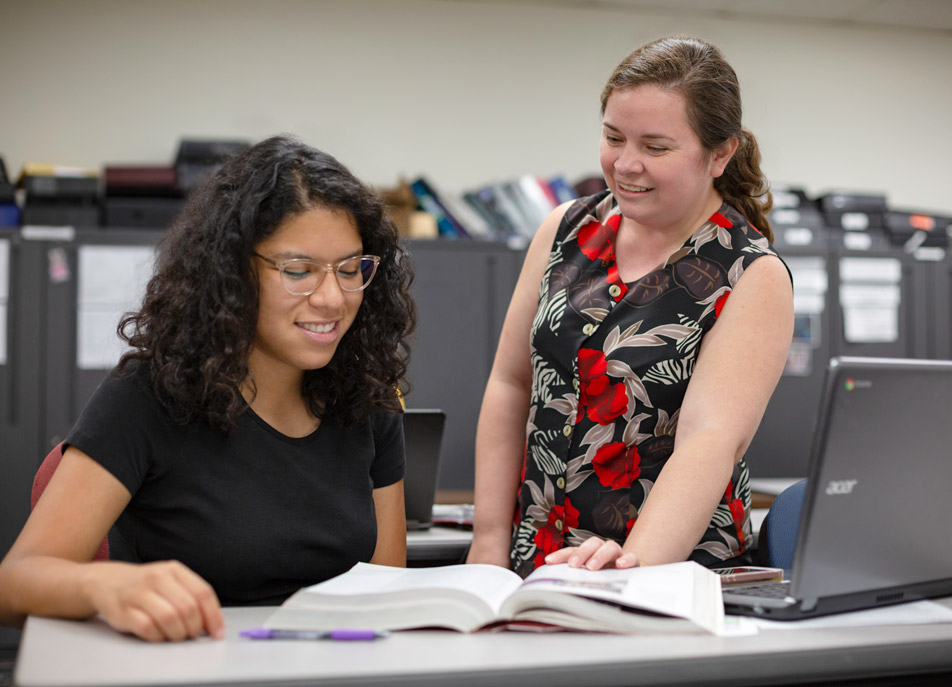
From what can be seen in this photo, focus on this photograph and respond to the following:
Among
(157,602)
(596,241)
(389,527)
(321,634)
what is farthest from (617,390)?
(157,602)

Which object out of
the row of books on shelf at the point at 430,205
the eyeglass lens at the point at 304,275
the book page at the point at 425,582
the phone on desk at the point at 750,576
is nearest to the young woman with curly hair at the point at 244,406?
the eyeglass lens at the point at 304,275

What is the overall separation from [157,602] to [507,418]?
2.54 feet

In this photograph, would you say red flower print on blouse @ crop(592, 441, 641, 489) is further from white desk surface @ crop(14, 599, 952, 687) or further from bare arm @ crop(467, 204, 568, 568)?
white desk surface @ crop(14, 599, 952, 687)

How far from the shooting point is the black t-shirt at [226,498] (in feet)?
3.59

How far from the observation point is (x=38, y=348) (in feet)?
10.0

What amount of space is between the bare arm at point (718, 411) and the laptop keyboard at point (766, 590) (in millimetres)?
97

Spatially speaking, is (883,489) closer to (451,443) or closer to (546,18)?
(451,443)

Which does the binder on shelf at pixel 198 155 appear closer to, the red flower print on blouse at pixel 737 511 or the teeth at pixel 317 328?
the teeth at pixel 317 328

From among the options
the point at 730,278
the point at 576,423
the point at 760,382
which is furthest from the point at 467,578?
the point at 730,278

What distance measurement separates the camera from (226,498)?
3.78 ft

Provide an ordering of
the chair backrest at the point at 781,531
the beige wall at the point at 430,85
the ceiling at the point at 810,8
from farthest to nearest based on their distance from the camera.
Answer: the ceiling at the point at 810,8, the beige wall at the point at 430,85, the chair backrest at the point at 781,531

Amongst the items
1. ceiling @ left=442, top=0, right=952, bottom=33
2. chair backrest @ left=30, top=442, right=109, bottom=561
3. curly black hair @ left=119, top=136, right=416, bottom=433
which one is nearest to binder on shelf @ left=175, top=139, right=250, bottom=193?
ceiling @ left=442, top=0, right=952, bottom=33

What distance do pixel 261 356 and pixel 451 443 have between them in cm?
212

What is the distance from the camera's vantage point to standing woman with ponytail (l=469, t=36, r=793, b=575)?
4.18ft
